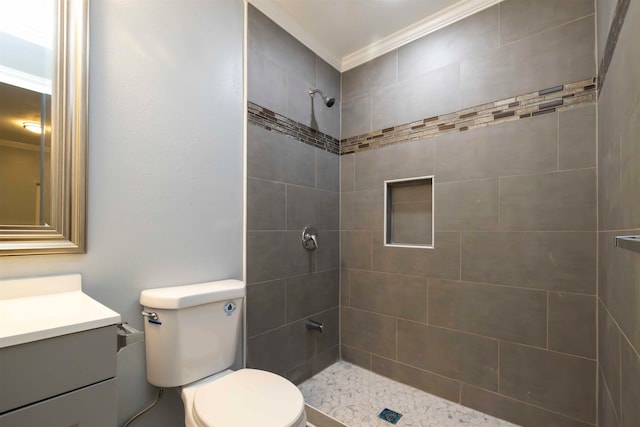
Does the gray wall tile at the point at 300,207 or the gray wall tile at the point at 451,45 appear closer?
the gray wall tile at the point at 451,45

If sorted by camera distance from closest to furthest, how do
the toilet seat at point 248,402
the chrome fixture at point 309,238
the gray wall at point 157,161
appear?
the toilet seat at point 248,402 → the gray wall at point 157,161 → the chrome fixture at point 309,238

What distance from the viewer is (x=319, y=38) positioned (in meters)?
2.03

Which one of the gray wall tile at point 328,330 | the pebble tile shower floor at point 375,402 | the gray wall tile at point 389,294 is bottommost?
the pebble tile shower floor at point 375,402

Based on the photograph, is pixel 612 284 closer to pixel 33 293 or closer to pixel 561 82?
pixel 561 82

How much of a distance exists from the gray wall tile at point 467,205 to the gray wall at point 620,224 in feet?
1.43

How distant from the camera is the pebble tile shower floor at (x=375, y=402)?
5.19ft

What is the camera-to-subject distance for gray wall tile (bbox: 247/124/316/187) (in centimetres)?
166

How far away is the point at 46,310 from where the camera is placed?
2.67ft

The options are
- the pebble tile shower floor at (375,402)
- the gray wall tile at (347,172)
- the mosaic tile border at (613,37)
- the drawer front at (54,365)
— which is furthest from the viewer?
the gray wall tile at (347,172)

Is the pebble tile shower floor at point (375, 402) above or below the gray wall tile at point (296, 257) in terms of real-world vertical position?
below

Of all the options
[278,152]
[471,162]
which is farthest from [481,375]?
[278,152]

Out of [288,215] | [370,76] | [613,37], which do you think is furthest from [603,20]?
[288,215]

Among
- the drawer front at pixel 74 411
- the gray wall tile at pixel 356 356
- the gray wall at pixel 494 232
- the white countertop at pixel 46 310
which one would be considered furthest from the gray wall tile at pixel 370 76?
the drawer front at pixel 74 411

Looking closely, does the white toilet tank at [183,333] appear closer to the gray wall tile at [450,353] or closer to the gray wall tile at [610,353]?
the gray wall tile at [450,353]
